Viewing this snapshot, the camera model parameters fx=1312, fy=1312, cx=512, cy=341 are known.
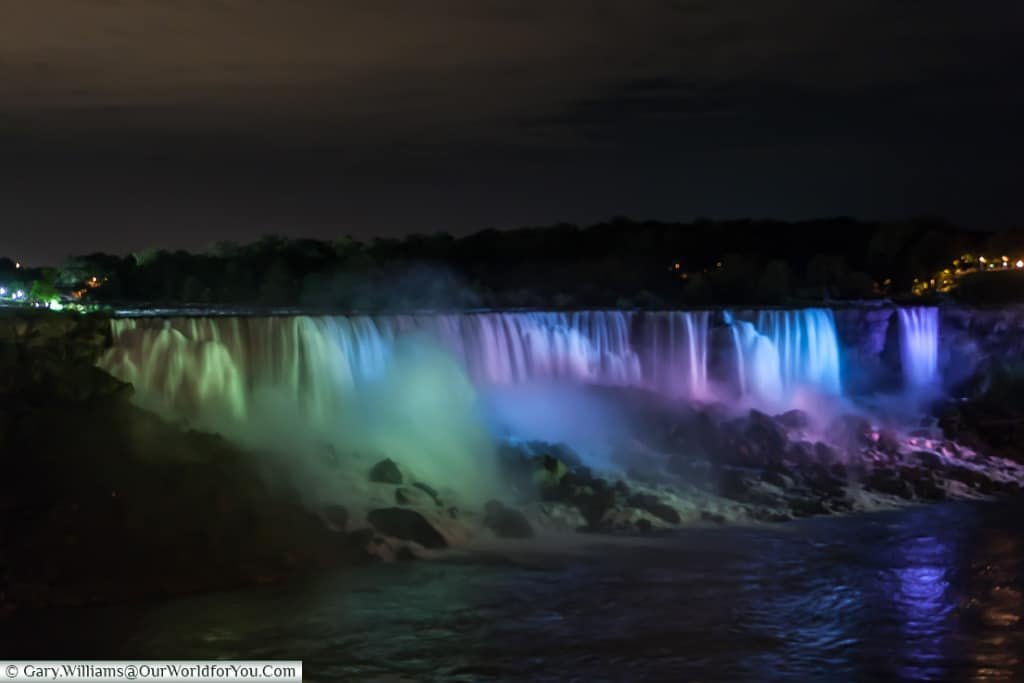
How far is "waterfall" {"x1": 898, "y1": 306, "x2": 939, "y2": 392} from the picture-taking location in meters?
37.5

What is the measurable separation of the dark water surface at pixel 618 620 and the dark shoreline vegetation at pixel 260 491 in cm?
88

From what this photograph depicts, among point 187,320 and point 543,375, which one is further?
point 543,375

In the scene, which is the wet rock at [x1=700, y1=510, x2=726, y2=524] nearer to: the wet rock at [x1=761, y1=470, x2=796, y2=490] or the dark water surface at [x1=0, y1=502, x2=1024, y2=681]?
the dark water surface at [x1=0, y1=502, x2=1024, y2=681]

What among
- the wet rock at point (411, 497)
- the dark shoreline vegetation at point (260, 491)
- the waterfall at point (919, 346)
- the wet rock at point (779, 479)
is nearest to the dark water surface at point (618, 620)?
the dark shoreline vegetation at point (260, 491)

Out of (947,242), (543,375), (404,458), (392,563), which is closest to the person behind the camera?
(392,563)

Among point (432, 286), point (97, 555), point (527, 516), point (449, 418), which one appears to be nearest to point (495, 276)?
point (432, 286)

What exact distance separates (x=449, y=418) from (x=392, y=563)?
27.4 ft

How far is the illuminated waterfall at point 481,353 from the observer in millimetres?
24797

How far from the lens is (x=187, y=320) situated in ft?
83.8

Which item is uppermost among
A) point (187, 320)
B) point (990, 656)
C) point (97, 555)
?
point (187, 320)

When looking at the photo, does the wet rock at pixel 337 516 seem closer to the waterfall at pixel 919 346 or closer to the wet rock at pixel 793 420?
the wet rock at pixel 793 420

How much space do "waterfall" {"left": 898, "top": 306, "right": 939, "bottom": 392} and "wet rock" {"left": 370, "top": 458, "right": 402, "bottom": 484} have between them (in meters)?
19.3

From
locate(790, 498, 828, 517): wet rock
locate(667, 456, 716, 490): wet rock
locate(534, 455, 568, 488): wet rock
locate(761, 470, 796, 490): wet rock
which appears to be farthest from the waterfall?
locate(534, 455, 568, 488): wet rock

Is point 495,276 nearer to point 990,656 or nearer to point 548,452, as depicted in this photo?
point 548,452
